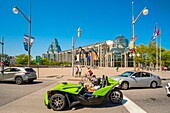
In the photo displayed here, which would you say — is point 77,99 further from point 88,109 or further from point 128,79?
point 128,79

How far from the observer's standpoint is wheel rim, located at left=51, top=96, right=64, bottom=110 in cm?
698

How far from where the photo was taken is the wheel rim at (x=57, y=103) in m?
6.98

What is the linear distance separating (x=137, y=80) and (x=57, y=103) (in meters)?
8.28

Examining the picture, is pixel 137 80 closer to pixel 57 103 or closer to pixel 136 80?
pixel 136 80

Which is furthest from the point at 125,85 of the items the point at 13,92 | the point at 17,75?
the point at 17,75

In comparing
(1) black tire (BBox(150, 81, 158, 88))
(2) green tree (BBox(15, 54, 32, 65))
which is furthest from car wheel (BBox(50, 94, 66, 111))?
(2) green tree (BBox(15, 54, 32, 65))

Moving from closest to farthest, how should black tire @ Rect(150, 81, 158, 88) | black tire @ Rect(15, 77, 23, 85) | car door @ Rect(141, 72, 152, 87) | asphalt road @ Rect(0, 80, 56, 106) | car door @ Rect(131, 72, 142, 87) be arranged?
asphalt road @ Rect(0, 80, 56, 106), car door @ Rect(131, 72, 142, 87), car door @ Rect(141, 72, 152, 87), black tire @ Rect(150, 81, 158, 88), black tire @ Rect(15, 77, 23, 85)

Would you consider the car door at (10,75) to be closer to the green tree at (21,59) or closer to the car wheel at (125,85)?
the car wheel at (125,85)

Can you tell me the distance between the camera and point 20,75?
16.4 m

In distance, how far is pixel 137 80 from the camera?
1361cm

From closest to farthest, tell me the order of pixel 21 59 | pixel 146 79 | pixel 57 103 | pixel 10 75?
pixel 57 103 → pixel 146 79 → pixel 10 75 → pixel 21 59

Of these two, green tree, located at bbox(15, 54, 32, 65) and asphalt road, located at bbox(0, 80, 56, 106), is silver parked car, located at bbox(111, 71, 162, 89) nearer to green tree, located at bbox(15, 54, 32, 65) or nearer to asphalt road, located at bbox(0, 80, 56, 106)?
asphalt road, located at bbox(0, 80, 56, 106)

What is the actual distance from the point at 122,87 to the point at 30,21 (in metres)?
16.0

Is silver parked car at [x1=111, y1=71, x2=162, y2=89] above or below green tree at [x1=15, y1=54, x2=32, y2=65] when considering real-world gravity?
below
